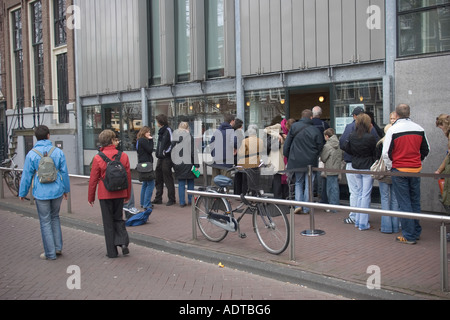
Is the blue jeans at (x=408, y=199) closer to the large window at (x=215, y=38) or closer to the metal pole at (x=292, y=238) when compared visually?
the metal pole at (x=292, y=238)

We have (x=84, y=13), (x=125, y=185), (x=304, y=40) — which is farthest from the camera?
(x=84, y=13)

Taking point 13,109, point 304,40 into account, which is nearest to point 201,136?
point 304,40

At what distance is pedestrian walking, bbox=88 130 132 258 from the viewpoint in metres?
6.71

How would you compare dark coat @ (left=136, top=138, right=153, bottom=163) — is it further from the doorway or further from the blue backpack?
the doorway

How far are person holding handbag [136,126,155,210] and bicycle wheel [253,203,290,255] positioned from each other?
12.0 ft

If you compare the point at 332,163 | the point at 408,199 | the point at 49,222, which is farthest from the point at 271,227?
the point at 49,222

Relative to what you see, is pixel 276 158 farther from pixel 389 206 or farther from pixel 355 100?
pixel 389 206

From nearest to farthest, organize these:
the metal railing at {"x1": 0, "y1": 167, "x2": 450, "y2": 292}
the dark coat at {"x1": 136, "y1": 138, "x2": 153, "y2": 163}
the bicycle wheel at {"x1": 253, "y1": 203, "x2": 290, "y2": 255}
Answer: the metal railing at {"x1": 0, "y1": 167, "x2": 450, "y2": 292}
the bicycle wheel at {"x1": 253, "y1": 203, "x2": 290, "y2": 255}
the dark coat at {"x1": 136, "y1": 138, "x2": 153, "y2": 163}

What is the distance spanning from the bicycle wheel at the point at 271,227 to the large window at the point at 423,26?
15.6 feet

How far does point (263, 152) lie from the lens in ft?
32.1

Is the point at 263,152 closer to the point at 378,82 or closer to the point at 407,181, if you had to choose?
the point at 378,82

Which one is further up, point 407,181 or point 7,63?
point 7,63

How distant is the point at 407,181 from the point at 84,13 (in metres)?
14.4

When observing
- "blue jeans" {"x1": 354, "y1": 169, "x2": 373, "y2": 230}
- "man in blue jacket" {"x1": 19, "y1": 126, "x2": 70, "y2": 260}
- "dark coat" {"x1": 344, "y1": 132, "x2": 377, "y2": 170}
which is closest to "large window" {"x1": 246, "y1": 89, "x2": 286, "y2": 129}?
"dark coat" {"x1": 344, "y1": 132, "x2": 377, "y2": 170}
